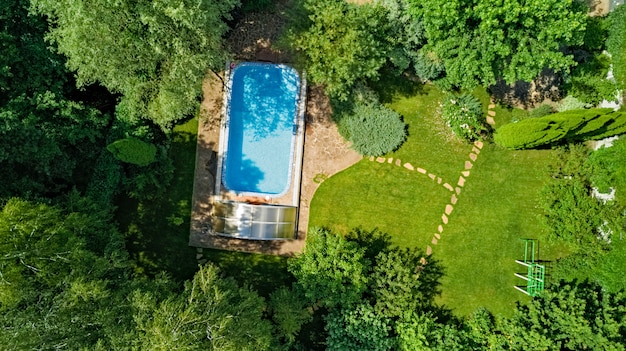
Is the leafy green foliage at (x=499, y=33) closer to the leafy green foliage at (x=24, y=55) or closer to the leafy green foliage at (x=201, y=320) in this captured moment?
the leafy green foliage at (x=201, y=320)

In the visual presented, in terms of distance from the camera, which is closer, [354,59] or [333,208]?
[354,59]

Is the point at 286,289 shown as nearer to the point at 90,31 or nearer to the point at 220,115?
the point at 220,115

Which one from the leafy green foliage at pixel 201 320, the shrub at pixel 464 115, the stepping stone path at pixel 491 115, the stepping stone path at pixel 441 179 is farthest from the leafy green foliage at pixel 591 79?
the leafy green foliage at pixel 201 320

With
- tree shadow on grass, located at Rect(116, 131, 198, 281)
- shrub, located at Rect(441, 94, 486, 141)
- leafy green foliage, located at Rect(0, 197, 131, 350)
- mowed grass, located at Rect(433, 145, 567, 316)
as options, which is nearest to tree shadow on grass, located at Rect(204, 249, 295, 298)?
tree shadow on grass, located at Rect(116, 131, 198, 281)

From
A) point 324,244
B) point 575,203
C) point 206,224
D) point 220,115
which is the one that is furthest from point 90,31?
point 575,203

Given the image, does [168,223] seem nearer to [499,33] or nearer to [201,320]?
[201,320]
